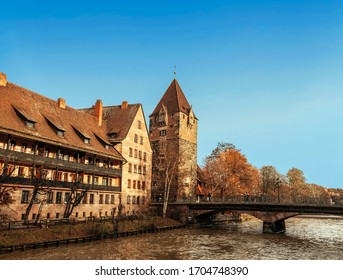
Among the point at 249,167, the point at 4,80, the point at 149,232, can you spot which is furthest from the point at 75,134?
the point at 249,167

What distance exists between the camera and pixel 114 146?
55.0 meters

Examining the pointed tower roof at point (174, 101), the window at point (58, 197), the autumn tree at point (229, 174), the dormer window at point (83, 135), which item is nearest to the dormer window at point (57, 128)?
the dormer window at point (83, 135)

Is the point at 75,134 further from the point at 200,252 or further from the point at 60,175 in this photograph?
the point at 200,252

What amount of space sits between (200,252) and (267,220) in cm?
2211

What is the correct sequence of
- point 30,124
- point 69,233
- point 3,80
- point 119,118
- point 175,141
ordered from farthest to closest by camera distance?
point 175,141 → point 119,118 → point 3,80 → point 30,124 → point 69,233

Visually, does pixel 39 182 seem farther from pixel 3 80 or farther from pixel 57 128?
pixel 3 80

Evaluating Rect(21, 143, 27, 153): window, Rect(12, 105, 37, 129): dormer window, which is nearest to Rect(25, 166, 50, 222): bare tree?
Rect(21, 143, 27, 153): window

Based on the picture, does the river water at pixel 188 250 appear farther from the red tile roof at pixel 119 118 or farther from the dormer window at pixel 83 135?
the red tile roof at pixel 119 118

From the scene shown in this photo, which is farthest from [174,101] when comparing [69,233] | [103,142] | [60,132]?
[69,233]

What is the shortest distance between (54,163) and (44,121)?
5.73 metres

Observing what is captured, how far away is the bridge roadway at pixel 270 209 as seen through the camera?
4591cm

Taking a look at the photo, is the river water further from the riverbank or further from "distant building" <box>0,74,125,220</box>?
"distant building" <box>0,74,125,220</box>

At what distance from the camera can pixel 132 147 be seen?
57312 mm

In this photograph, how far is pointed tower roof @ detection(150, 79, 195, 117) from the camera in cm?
7690
